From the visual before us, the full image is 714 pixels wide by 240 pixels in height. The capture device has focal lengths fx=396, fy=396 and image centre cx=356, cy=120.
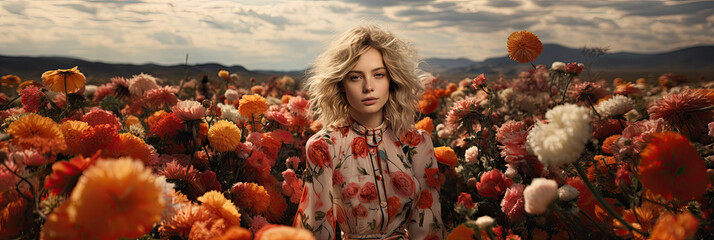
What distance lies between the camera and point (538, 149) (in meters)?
0.83

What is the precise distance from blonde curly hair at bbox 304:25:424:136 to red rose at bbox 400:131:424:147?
34mm

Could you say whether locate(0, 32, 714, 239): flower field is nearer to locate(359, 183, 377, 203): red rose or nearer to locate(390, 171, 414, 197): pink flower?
locate(390, 171, 414, 197): pink flower

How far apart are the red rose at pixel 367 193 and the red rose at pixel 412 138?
0.29m

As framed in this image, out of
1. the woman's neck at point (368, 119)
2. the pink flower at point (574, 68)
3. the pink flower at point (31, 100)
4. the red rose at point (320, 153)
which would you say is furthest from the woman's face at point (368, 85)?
the pink flower at point (31, 100)

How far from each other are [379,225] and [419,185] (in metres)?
0.27

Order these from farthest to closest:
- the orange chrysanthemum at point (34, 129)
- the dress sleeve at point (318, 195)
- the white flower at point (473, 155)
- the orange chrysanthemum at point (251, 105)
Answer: the orange chrysanthemum at point (251, 105) < the white flower at point (473, 155) < the dress sleeve at point (318, 195) < the orange chrysanthemum at point (34, 129)

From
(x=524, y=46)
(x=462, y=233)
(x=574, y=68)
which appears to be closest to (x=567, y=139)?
(x=462, y=233)

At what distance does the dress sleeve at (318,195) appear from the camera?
5.52 ft

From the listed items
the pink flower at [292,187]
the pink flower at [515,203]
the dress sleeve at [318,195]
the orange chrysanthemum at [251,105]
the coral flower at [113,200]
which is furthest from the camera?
the orange chrysanthemum at [251,105]

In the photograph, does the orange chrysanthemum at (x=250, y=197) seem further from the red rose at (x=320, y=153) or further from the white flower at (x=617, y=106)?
the white flower at (x=617, y=106)

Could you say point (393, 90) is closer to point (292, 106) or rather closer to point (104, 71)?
point (292, 106)

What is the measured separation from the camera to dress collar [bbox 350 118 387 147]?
1901 mm

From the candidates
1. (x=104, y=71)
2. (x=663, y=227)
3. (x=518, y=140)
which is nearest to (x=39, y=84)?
(x=518, y=140)

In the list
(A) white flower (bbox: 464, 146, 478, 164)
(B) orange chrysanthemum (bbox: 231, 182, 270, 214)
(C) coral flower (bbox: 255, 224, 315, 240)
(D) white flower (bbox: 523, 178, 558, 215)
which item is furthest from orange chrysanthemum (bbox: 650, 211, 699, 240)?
(A) white flower (bbox: 464, 146, 478, 164)
